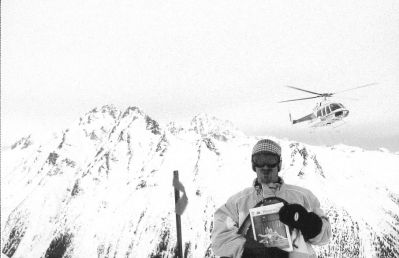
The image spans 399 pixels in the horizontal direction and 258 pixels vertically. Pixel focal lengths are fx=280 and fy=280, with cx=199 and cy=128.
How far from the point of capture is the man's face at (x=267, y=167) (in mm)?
4145

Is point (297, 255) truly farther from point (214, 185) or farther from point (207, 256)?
point (214, 185)

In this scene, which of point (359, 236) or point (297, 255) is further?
point (359, 236)

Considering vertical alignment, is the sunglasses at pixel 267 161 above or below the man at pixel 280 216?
above

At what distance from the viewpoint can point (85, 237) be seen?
19612 cm

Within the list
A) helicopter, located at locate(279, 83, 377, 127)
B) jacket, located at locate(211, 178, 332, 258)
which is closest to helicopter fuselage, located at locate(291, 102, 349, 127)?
helicopter, located at locate(279, 83, 377, 127)

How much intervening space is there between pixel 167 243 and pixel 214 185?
43992 mm

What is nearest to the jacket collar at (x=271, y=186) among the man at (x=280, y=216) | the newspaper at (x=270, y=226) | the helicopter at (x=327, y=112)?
the man at (x=280, y=216)

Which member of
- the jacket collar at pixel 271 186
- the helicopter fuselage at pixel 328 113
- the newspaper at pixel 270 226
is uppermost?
the helicopter fuselage at pixel 328 113

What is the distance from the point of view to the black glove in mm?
3406

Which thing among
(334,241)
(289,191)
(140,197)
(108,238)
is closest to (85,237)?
(108,238)

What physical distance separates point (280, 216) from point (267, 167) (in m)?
0.90

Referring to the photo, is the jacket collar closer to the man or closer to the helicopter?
the man

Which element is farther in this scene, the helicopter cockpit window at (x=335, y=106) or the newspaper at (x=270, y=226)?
the helicopter cockpit window at (x=335, y=106)

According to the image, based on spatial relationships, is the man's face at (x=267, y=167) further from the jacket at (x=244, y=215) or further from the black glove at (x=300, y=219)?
the black glove at (x=300, y=219)
